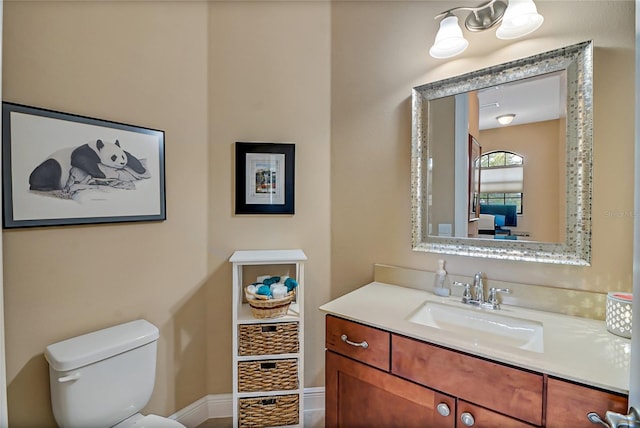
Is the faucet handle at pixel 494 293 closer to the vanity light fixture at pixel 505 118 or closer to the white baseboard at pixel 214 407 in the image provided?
the vanity light fixture at pixel 505 118

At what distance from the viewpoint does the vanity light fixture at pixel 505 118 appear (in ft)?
4.57

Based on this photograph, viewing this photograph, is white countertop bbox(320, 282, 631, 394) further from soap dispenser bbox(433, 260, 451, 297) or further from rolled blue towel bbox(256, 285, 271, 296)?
rolled blue towel bbox(256, 285, 271, 296)

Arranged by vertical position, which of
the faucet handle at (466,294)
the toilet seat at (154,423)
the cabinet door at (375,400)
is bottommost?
the toilet seat at (154,423)

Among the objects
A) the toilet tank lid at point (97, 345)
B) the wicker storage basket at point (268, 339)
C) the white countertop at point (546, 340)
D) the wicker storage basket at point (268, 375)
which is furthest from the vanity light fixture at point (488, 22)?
the toilet tank lid at point (97, 345)

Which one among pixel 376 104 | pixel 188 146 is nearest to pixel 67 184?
pixel 188 146

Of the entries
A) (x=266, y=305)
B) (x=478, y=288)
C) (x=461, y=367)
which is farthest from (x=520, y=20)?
(x=266, y=305)

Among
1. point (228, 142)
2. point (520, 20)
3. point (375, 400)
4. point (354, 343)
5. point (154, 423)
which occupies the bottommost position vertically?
point (154, 423)

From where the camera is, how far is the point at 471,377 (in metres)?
1.03

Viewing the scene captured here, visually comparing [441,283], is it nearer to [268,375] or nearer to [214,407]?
[268,375]

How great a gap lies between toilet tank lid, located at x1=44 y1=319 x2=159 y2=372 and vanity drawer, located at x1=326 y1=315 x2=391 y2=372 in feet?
2.76

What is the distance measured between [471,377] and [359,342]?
433mm

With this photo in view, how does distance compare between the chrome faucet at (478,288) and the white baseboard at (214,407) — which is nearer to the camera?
the chrome faucet at (478,288)

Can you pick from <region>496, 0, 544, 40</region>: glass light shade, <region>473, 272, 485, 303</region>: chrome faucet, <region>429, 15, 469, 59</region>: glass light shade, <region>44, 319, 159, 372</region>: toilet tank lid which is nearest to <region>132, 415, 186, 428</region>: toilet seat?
<region>44, 319, 159, 372</region>: toilet tank lid

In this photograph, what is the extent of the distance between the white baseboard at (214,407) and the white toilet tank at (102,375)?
18.6 inches
